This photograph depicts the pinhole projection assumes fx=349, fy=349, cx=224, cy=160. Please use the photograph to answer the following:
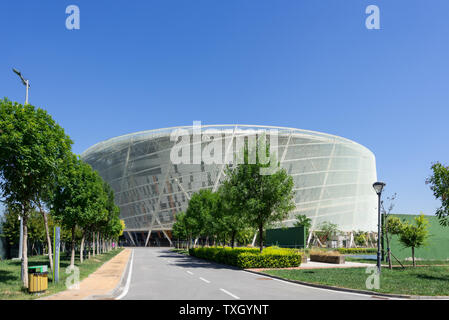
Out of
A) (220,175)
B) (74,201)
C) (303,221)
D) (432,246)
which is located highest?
(220,175)

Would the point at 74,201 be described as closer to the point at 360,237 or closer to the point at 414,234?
the point at 414,234

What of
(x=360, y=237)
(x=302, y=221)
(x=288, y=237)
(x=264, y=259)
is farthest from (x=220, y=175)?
(x=264, y=259)

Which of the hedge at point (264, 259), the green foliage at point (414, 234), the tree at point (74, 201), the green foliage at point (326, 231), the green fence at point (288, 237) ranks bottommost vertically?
the green foliage at point (326, 231)

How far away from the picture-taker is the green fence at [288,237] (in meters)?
43.2

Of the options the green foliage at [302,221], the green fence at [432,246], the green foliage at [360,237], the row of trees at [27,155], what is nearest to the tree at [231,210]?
the row of trees at [27,155]

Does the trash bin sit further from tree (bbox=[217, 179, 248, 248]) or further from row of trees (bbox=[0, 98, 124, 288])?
tree (bbox=[217, 179, 248, 248])

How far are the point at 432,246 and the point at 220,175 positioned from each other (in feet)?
146

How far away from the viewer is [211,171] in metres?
72.4

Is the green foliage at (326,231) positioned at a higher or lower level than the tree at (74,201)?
lower

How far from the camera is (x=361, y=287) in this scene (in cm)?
1376

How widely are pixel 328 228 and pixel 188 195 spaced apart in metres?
29.6

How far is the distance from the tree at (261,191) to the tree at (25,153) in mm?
14041

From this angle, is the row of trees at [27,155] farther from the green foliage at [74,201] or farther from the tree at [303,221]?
the tree at [303,221]
